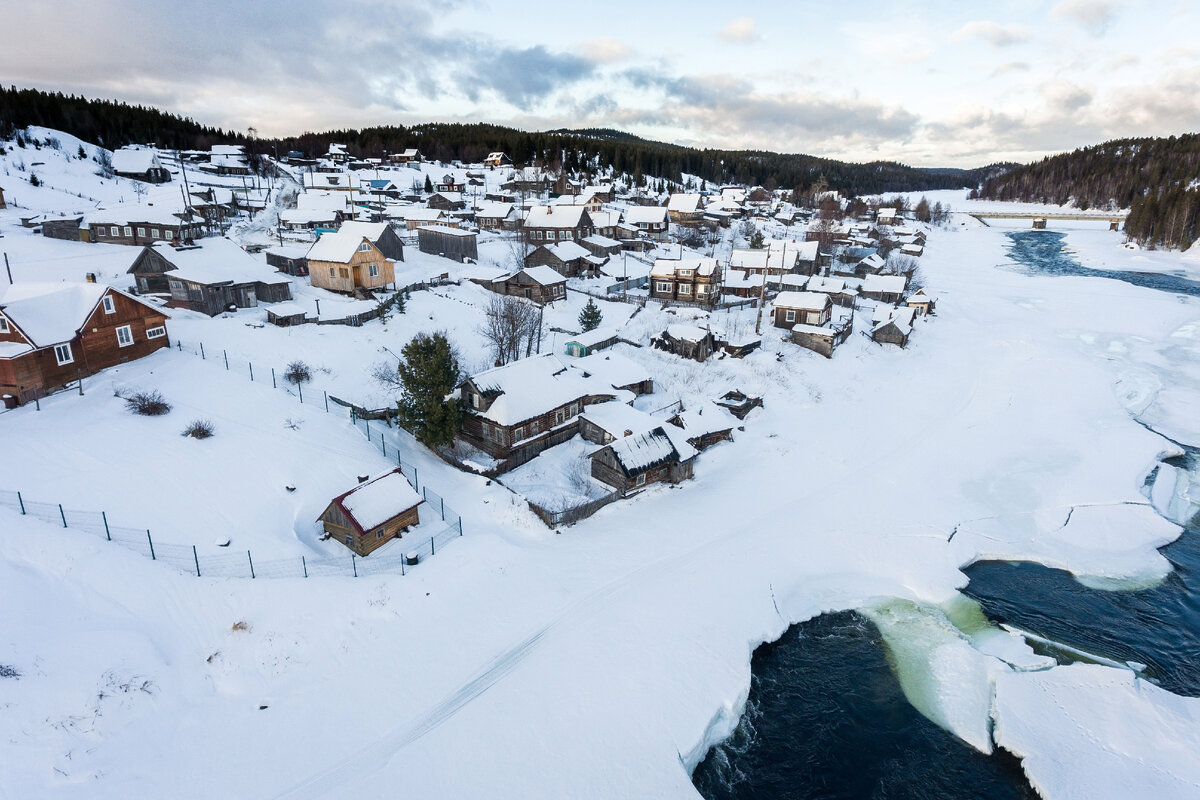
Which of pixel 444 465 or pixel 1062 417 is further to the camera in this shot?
pixel 1062 417

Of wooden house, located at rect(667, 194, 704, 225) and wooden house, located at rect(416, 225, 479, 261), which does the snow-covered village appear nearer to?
wooden house, located at rect(416, 225, 479, 261)

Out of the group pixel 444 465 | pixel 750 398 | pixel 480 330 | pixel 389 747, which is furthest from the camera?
pixel 480 330

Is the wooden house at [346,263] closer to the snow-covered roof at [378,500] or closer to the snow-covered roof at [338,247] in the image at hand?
the snow-covered roof at [338,247]

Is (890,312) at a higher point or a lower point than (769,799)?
higher

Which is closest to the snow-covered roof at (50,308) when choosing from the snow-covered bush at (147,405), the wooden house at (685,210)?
the snow-covered bush at (147,405)

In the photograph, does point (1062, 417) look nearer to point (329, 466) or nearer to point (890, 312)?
point (890, 312)

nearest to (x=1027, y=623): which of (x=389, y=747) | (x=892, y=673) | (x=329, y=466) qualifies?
(x=892, y=673)

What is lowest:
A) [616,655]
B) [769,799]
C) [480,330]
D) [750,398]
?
[769,799]

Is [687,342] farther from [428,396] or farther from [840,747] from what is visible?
[840,747]
